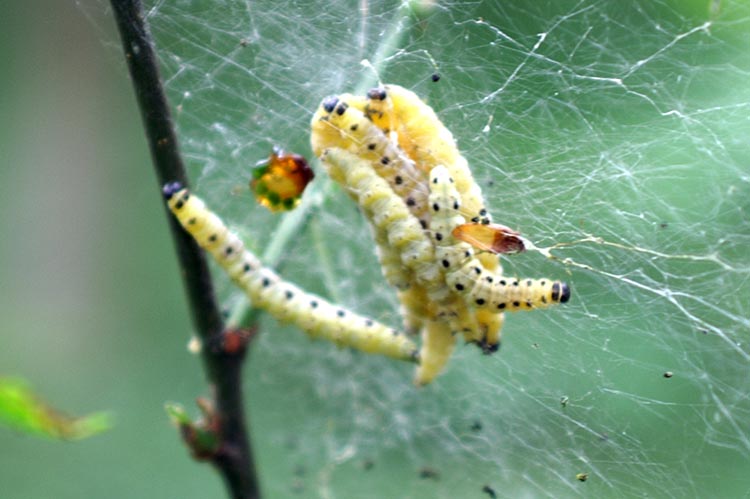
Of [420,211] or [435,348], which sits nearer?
[420,211]

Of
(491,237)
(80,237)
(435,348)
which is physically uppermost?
(491,237)

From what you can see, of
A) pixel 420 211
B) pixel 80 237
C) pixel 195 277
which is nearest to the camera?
pixel 420 211

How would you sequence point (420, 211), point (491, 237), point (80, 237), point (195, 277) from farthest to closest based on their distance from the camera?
1. point (80, 237)
2. point (195, 277)
3. point (420, 211)
4. point (491, 237)

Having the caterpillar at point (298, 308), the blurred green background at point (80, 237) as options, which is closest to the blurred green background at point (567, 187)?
the caterpillar at point (298, 308)

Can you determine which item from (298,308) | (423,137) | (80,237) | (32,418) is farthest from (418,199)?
(80,237)

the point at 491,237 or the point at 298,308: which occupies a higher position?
the point at 491,237

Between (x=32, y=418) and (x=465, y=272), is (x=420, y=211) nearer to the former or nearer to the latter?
(x=465, y=272)
